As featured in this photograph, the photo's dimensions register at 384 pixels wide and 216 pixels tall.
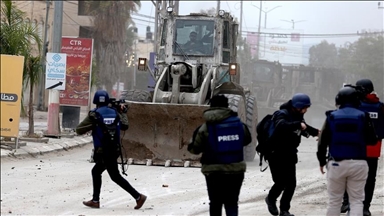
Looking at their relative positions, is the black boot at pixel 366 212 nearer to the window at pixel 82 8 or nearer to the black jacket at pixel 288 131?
the black jacket at pixel 288 131

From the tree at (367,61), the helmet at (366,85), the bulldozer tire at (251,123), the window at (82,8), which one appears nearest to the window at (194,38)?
the bulldozer tire at (251,123)

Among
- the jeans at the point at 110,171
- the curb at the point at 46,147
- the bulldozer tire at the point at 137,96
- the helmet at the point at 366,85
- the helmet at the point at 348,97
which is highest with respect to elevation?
the helmet at the point at 366,85

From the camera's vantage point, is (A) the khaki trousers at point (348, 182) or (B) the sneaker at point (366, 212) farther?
(B) the sneaker at point (366, 212)

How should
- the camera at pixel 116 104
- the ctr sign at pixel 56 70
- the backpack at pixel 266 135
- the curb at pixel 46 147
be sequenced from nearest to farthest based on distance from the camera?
the backpack at pixel 266 135, the camera at pixel 116 104, the curb at pixel 46 147, the ctr sign at pixel 56 70

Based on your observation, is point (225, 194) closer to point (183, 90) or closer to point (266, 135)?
point (266, 135)

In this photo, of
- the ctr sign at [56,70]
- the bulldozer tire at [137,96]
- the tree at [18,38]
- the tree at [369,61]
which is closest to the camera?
the bulldozer tire at [137,96]

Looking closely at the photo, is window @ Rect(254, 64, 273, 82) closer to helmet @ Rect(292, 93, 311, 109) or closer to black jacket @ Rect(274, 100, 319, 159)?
black jacket @ Rect(274, 100, 319, 159)

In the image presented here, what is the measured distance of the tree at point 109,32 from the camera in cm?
4872

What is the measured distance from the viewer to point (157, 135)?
1614 cm

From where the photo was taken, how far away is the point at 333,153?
27.5 feet

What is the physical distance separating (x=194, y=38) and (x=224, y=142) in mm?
10264

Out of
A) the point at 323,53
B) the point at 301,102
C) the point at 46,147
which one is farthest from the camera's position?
the point at 323,53

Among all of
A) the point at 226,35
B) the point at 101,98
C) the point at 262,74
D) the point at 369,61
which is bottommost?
the point at 101,98

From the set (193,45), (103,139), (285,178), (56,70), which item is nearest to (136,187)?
(103,139)
